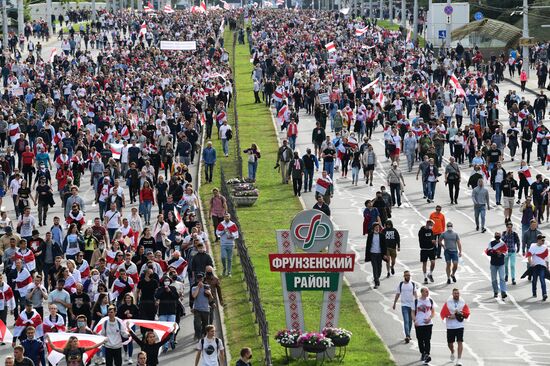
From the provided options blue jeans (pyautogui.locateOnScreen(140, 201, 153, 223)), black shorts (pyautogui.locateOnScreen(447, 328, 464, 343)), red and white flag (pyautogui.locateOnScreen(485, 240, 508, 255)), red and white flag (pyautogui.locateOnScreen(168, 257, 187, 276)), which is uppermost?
red and white flag (pyautogui.locateOnScreen(485, 240, 508, 255))

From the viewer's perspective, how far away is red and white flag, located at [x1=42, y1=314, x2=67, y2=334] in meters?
26.3

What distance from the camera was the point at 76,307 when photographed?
27656 millimetres

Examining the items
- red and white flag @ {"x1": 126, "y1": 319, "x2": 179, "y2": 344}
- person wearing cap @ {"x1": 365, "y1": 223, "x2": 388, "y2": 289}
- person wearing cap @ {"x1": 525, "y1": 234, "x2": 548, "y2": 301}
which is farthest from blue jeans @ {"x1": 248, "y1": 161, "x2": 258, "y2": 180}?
red and white flag @ {"x1": 126, "y1": 319, "x2": 179, "y2": 344}

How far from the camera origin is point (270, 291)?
32.8 meters

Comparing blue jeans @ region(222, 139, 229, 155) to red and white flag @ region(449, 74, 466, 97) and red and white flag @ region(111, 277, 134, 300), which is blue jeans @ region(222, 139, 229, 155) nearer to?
red and white flag @ region(449, 74, 466, 97)

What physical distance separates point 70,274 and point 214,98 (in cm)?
3274

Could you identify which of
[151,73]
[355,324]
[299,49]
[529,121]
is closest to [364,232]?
[355,324]

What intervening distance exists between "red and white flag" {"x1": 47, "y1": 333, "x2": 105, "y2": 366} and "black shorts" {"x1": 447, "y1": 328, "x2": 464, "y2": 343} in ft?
19.3

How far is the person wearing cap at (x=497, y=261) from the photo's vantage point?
31609 mm

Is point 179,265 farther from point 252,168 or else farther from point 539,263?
point 252,168

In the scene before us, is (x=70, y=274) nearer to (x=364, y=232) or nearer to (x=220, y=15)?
(x=364, y=232)

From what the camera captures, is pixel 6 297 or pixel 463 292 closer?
pixel 6 297

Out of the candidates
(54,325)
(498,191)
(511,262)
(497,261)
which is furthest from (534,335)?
(498,191)

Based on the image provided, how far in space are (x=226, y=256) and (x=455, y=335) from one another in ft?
26.6
